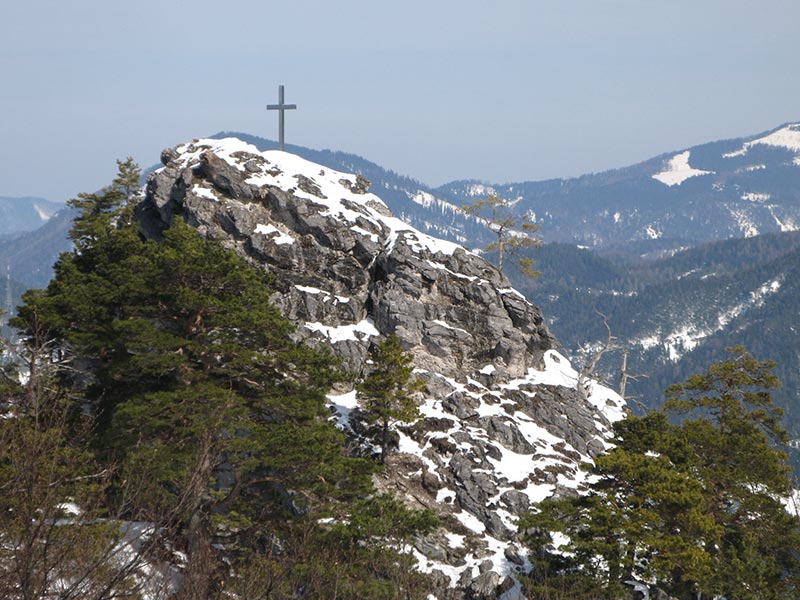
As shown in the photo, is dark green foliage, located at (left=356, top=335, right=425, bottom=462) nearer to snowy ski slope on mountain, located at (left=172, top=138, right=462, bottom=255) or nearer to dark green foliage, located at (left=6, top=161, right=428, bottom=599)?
dark green foliage, located at (left=6, top=161, right=428, bottom=599)

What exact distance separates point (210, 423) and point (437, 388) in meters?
18.0

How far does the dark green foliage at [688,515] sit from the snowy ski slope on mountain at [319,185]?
→ 19.3 m

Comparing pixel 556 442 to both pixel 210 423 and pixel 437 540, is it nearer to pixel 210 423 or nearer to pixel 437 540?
pixel 437 540

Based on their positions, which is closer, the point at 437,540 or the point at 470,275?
the point at 437,540

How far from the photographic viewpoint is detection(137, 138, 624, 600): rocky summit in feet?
115

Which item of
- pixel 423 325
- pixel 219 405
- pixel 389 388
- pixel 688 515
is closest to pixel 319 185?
pixel 423 325

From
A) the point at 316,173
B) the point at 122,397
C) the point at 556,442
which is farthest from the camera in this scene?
the point at 316,173

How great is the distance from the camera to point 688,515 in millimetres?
26750

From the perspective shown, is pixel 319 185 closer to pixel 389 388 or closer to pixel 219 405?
pixel 389 388

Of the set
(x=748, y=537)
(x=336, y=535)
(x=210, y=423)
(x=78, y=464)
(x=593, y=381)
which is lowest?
(x=593, y=381)

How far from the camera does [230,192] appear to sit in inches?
1730

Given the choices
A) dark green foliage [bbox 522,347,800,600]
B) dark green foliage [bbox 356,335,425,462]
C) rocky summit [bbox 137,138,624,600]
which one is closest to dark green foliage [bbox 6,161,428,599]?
dark green foliage [bbox 356,335,425,462]

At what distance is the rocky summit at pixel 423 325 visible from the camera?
35.2 m

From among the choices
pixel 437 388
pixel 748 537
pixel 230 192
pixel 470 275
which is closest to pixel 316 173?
pixel 230 192
